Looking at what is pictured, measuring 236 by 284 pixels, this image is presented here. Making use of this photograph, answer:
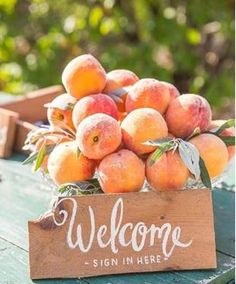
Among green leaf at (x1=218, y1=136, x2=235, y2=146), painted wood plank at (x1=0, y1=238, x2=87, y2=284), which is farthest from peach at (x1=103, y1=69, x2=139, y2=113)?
painted wood plank at (x1=0, y1=238, x2=87, y2=284)

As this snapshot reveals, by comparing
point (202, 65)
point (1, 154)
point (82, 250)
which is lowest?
point (202, 65)

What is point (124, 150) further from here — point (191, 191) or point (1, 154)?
point (1, 154)

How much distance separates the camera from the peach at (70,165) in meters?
1.10

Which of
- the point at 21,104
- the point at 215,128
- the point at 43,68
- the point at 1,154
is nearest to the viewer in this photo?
the point at 215,128

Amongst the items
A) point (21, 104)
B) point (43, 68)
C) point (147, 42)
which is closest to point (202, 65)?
point (147, 42)

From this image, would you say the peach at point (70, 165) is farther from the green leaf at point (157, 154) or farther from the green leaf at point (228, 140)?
the green leaf at point (228, 140)

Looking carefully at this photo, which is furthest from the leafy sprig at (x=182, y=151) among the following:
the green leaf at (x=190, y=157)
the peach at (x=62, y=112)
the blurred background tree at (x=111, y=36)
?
the blurred background tree at (x=111, y=36)

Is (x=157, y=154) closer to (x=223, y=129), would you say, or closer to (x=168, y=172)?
(x=168, y=172)

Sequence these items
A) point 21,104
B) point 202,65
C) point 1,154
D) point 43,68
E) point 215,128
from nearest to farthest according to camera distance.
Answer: point 215,128, point 1,154, point 21,104, point 43,68, point 202,65

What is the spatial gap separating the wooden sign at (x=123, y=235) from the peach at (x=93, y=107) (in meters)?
0.17

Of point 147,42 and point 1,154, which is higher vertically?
point 1,154

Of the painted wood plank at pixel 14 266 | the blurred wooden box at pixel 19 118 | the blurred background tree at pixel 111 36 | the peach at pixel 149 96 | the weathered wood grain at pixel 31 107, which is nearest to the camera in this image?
the painted wood plank at pixel 14 266

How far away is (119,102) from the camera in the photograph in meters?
1.20

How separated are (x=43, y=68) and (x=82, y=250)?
99.7 inches
